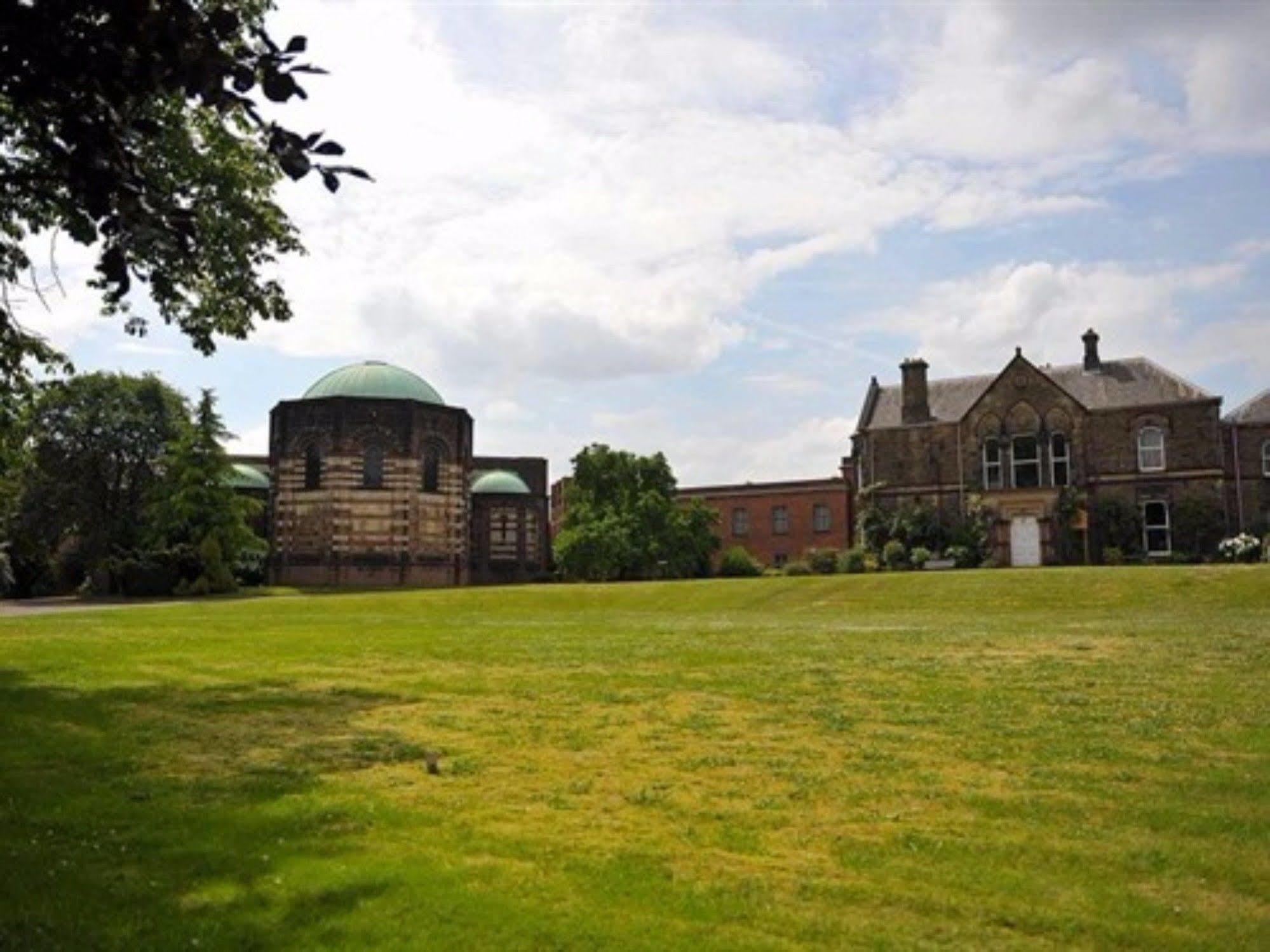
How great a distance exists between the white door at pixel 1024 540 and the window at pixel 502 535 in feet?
111

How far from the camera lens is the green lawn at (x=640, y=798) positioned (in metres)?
6.93

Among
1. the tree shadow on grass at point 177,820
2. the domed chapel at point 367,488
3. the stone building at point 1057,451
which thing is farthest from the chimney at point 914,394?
the tree shadow on grass at point 177,820

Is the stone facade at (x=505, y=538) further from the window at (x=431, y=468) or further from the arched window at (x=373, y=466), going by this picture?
the arched window at (x=373, y=466)

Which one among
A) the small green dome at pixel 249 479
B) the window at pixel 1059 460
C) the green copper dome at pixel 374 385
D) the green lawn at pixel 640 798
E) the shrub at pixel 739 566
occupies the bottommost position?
the green lawn at pixel 640 798

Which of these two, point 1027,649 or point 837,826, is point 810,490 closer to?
point 1027,649

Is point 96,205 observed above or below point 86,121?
below

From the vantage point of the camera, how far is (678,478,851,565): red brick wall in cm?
7538

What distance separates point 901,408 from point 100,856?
59.7m

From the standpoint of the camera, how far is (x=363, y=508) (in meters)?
64.1

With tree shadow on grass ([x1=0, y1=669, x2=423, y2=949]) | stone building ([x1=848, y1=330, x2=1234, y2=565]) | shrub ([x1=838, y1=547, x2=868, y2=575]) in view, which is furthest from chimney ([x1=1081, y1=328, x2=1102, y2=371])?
→ tree shadow on grass ([x1=0, y1=669, x2=423, y2=949])

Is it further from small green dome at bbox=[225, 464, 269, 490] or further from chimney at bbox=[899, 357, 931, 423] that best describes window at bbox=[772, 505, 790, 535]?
small green dome at bbox=[225, 464, 269, 490]

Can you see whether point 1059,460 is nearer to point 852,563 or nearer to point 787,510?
point 852,563

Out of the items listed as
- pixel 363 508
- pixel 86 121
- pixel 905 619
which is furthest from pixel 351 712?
pixel 363 508

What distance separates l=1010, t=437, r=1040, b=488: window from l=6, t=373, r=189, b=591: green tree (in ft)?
140
